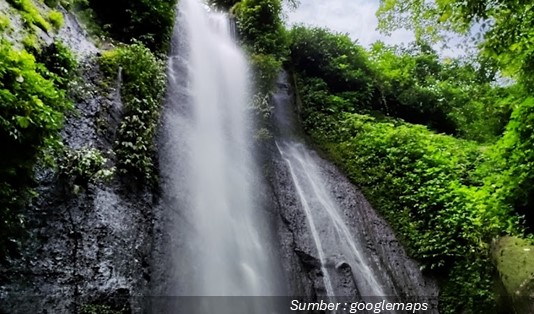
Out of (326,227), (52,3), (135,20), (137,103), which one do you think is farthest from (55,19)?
(326,227)

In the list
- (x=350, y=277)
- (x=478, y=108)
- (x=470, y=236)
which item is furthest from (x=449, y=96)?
(x=350, y=277)

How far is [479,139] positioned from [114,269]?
1058 centimetres

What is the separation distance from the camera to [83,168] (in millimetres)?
4969

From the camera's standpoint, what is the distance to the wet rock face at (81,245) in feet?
12.9

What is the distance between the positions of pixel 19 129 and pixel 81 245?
1.45 m

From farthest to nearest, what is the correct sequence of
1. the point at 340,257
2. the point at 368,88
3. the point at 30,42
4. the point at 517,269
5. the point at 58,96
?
the point at 368,88, the point at 340,257, the point at 517,269, the point at 30,42, the point at 58,96

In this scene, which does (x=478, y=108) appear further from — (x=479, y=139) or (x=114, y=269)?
(x=114, y=269)

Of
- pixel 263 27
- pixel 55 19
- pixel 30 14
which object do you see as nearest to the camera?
pixel 30 14

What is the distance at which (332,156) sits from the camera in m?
9.61

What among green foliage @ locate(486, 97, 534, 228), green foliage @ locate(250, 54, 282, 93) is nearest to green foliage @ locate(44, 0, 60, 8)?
green foliage @ locate(250, 54, 282, 93)

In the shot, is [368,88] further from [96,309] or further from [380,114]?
[96,309]

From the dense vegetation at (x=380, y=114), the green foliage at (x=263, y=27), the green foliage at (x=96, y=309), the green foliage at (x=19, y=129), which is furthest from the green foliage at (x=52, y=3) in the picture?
the green foliage at (x=263, y=27)

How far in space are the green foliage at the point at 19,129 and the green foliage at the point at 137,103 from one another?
1508mm

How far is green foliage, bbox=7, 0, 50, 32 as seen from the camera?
5.43 meters
